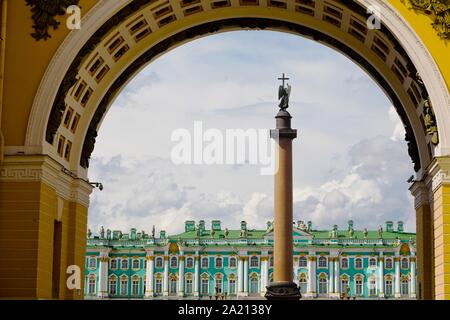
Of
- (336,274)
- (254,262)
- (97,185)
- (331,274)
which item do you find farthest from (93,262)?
(97,185)

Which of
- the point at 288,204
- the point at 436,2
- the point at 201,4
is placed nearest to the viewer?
the point at 436,2

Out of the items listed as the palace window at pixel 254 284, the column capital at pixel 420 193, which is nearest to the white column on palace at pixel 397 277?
the palace window at pixel 254 284

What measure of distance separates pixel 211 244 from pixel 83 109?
290 feet

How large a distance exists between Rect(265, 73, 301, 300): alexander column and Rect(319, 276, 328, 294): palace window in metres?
76.2

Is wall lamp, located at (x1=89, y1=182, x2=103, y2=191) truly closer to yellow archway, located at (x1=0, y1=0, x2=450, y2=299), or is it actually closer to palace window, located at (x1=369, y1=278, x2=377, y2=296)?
yellow archway, located at (x1=0, y1=0, x2=450, y2=299)

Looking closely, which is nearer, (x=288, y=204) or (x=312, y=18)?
(x=312, y=18)

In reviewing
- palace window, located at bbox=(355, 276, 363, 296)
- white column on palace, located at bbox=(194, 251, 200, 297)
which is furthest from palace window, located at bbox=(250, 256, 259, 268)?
palace window, located at bbox=(355, 276, 363, 296)

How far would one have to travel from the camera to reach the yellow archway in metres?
28.0

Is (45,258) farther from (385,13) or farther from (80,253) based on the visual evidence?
(385,13)

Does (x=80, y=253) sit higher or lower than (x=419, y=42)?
lower

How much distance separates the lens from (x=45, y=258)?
28.6 meters

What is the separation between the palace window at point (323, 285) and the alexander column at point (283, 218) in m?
76.2
